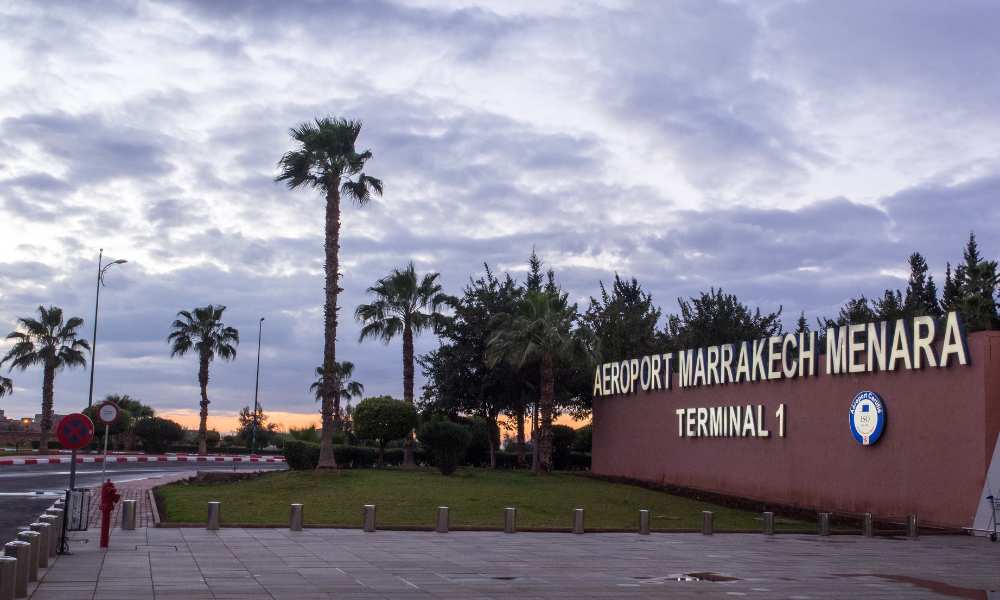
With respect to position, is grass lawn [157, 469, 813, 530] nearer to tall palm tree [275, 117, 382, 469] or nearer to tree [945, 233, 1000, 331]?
tall palm tree [275, 117, 382, 469]

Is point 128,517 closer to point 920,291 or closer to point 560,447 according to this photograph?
point 560,447

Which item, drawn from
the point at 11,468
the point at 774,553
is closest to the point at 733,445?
the point at 774,553

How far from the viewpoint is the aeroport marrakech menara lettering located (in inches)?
1049

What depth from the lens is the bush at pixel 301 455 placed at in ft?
130

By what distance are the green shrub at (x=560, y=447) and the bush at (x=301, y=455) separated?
18.0m

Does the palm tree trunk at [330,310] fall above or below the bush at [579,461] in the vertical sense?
above

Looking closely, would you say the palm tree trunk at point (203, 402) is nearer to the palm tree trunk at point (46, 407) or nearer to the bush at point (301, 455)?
the palm tree trunk at point (46, 407)

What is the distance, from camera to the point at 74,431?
17.8 m

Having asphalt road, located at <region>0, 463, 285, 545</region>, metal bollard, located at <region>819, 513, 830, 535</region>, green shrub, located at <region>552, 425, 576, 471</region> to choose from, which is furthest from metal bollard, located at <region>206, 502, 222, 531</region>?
green shrub, located at <region>552, 425, 576, 471</region>

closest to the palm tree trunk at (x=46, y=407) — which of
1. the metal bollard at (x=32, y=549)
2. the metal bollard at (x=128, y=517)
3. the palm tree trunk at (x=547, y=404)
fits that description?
the palm tree trunk at (x=547, y=404)

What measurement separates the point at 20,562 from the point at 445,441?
90.2 ft

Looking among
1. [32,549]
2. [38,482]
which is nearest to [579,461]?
[38,482]

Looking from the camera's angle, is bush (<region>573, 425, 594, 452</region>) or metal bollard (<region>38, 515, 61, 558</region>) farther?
bush (<region>573, 425, 594, 452</region>)

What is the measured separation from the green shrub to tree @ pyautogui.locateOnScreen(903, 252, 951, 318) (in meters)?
23.3
